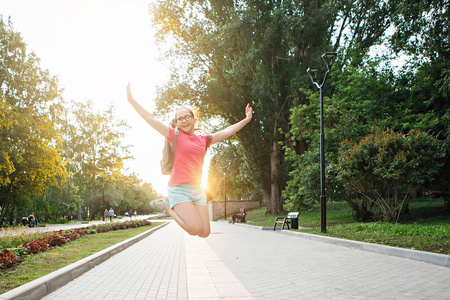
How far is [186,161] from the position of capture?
242 cm

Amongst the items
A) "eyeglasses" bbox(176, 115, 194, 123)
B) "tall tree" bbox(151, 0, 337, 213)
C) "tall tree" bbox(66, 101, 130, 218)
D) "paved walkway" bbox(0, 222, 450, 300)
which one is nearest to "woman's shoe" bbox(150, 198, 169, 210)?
"eyeglasses" bbox(176, 115, 194, 123)

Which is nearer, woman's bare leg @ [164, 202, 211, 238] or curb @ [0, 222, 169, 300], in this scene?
woman's bare leg @ [164, 202, 211, 238]

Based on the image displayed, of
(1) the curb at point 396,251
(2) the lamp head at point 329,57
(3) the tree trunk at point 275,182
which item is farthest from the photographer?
(3) the tree trunk at point 275,182

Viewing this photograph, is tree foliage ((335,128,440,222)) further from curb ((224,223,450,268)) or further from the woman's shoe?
the woman's shoe

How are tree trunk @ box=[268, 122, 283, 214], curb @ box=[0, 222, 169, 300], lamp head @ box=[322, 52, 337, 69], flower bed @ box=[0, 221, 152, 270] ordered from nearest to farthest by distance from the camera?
curb @ box=[0, 222, 169, 300], flower bed @ box=[0, 221, 152, 270], lamp head @ box=[322, 52, 337, 69], tree trunk @ box=[268, 122, 283, 214]

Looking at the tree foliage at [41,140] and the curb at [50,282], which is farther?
the tree foliage at [41,140]

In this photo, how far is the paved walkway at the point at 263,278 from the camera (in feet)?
20.0

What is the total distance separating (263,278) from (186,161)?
227 inches

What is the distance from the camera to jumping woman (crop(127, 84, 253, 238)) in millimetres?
2352

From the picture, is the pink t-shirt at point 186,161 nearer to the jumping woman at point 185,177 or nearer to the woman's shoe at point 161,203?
the jumping woman at point 185,177

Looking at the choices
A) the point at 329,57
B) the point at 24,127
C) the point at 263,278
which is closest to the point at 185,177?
the point at 263,278

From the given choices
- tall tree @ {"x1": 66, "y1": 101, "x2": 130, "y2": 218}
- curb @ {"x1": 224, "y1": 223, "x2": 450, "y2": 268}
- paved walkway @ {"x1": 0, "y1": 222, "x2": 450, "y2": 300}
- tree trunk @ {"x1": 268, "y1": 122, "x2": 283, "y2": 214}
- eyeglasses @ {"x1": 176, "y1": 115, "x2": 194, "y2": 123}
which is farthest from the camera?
tall tree @ {"x1": 66, "y1": 101, "x2": 130, "y2": 218}

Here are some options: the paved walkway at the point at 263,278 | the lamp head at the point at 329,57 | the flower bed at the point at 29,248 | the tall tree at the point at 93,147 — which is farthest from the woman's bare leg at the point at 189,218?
the tall tree at the point at 93,147

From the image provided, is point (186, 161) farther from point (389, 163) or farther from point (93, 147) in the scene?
point (93, 147)
